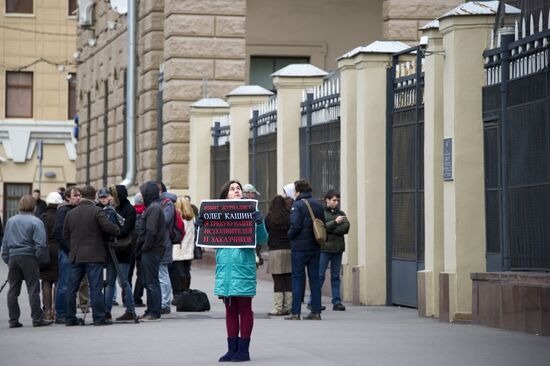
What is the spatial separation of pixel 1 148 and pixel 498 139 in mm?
42374

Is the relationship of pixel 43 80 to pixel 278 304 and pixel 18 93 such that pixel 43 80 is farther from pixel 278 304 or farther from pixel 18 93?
pixel 278 304

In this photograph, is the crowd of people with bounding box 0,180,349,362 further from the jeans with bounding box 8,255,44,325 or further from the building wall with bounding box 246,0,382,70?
the building wall with bounding box 246,0,382,70

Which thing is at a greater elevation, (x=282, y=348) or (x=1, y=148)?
(x=1, y=148)

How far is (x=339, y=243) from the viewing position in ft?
67.6

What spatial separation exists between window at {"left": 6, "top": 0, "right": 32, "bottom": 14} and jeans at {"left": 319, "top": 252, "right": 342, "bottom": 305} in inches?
1555

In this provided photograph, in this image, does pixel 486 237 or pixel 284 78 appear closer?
pixel 486 237

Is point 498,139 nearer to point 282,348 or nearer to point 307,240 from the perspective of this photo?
point 307,240

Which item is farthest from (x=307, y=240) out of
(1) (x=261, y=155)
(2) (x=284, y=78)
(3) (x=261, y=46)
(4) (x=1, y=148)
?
(4) (x=1, y=148)

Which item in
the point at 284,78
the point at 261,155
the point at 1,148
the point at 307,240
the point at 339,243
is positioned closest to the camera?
the point at 307,240

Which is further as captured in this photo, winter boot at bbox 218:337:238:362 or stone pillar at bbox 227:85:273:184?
stone pillar at bbox 227:85:273:184

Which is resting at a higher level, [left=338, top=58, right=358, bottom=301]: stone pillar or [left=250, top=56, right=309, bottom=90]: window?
[left=250, top=56, right=309, bottom=90]: window

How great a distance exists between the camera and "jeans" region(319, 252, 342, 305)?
800 inches

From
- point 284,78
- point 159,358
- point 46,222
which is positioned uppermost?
point 284,78

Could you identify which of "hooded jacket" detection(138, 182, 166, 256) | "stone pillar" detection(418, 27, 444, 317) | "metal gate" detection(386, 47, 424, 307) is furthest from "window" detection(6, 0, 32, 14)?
"stone pillar" detection(418, 27, 444, 317)
